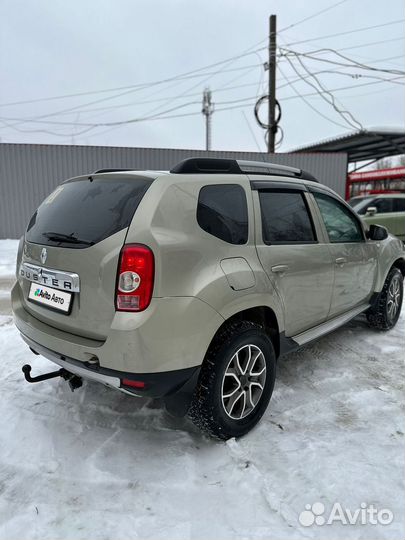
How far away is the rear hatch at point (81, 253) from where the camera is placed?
2.14 m

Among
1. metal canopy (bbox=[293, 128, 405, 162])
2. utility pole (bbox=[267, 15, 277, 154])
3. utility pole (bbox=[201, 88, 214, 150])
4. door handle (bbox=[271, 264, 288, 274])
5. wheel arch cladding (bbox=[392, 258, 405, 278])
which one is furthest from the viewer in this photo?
utility pole (bbox=[201, 88, 214, 150])

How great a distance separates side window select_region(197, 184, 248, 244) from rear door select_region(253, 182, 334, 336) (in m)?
0.15

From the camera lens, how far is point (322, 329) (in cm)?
340

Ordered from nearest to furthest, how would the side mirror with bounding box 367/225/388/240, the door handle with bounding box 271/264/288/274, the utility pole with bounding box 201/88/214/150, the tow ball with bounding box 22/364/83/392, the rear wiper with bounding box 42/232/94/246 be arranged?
the rear wiper with bounding box 42/232/94/246 → the tow ball with bounding box 22/364/83/392 → the door handle with bounding box 271/264/288/274 → the side mirror with bounding box 367/225/388/240 → the utility pole with bounding box 201/88/214/150

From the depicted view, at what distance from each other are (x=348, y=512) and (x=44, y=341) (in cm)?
200

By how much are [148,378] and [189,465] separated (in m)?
0.68

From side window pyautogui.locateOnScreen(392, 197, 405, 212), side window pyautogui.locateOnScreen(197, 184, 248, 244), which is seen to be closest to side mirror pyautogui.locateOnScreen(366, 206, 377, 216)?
side window pyautogui.locateOnScreen(392, 197, 405, 212)

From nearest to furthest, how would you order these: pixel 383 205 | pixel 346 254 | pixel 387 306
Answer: pixel 346 254 < pixel 387 306 < pixel 383 205

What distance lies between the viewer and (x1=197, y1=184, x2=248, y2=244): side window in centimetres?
237

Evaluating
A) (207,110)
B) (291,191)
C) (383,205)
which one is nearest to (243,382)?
(291,191)

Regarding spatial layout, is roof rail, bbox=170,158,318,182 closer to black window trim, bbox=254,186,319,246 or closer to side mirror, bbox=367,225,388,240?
black window trim, bbox=254,186,319,246

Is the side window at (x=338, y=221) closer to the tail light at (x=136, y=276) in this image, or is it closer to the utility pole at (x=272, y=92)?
the tail light at (x=136, y=276)

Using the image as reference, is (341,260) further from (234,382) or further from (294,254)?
(234,382)

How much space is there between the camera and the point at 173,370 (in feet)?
6.98
